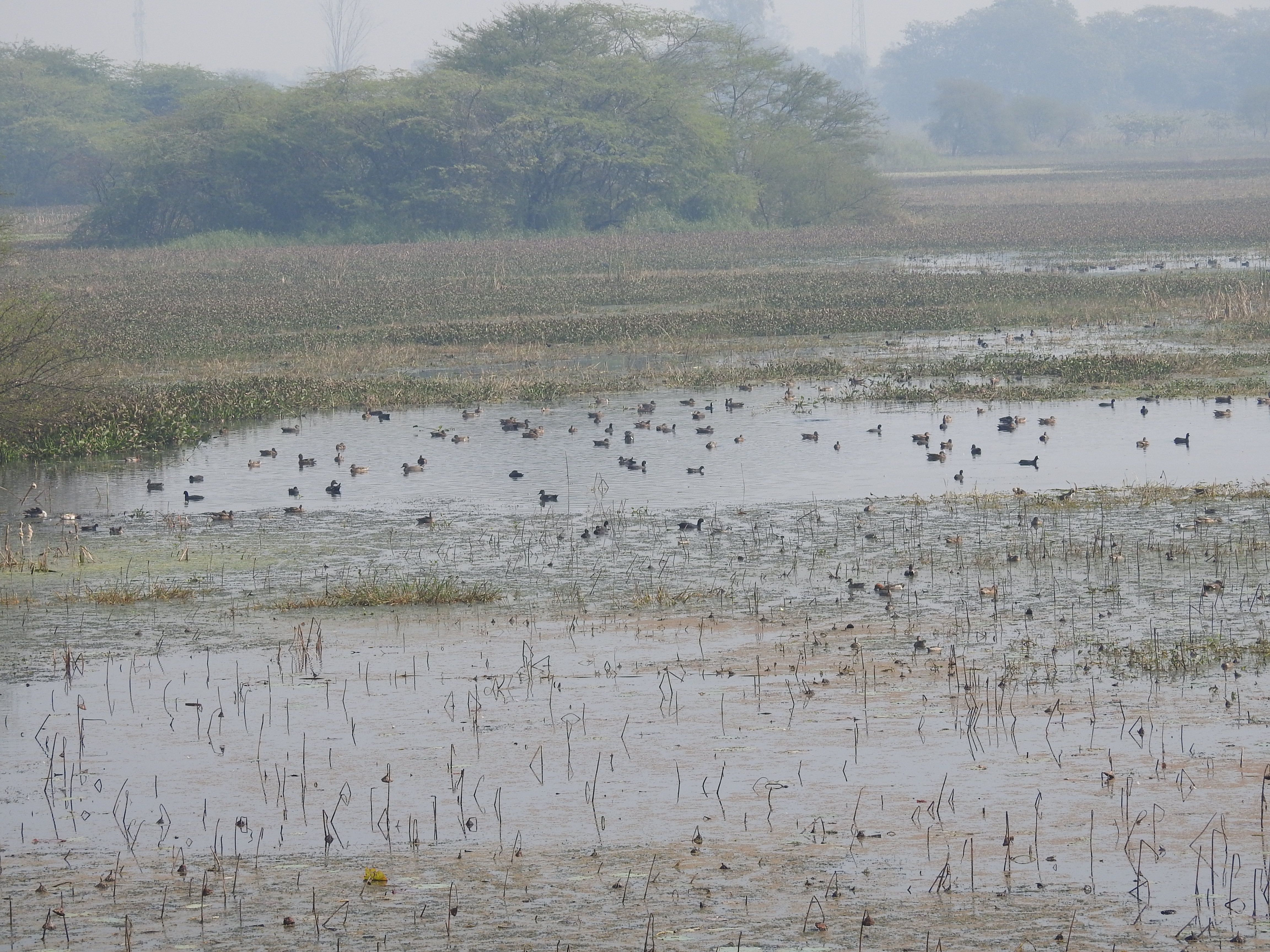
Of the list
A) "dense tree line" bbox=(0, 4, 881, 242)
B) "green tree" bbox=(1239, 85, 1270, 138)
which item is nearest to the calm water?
"dense tree line" bbox=(0, 4, 881, 242)

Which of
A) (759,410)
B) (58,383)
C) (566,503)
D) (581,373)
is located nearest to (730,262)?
(581,373)

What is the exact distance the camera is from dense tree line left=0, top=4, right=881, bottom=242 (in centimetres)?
6462

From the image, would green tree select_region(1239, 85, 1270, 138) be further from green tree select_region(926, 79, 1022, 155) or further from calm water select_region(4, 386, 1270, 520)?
calm water select_region(4, 386, 1270, 520)

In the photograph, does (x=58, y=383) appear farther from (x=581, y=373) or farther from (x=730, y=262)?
(x=730, y=262)

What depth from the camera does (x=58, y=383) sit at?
20.6m

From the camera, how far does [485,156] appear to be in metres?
65.6

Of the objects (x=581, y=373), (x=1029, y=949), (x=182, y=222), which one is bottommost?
(x=1029, y=949)

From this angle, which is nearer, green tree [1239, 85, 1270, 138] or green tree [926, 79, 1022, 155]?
green tree [1239, 85, 1270, 138]

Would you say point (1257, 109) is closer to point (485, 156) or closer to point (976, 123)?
point (976, 123)

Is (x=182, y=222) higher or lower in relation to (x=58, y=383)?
higher

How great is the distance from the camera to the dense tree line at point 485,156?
2544 inches

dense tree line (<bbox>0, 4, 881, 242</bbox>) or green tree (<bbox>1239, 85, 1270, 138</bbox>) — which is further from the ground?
green tree (<bbox>1239, 85, 1270, 138</bbox>)

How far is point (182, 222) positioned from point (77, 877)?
6034cm

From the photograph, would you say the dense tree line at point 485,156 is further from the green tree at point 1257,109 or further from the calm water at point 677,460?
the green tree at point 1257,109
